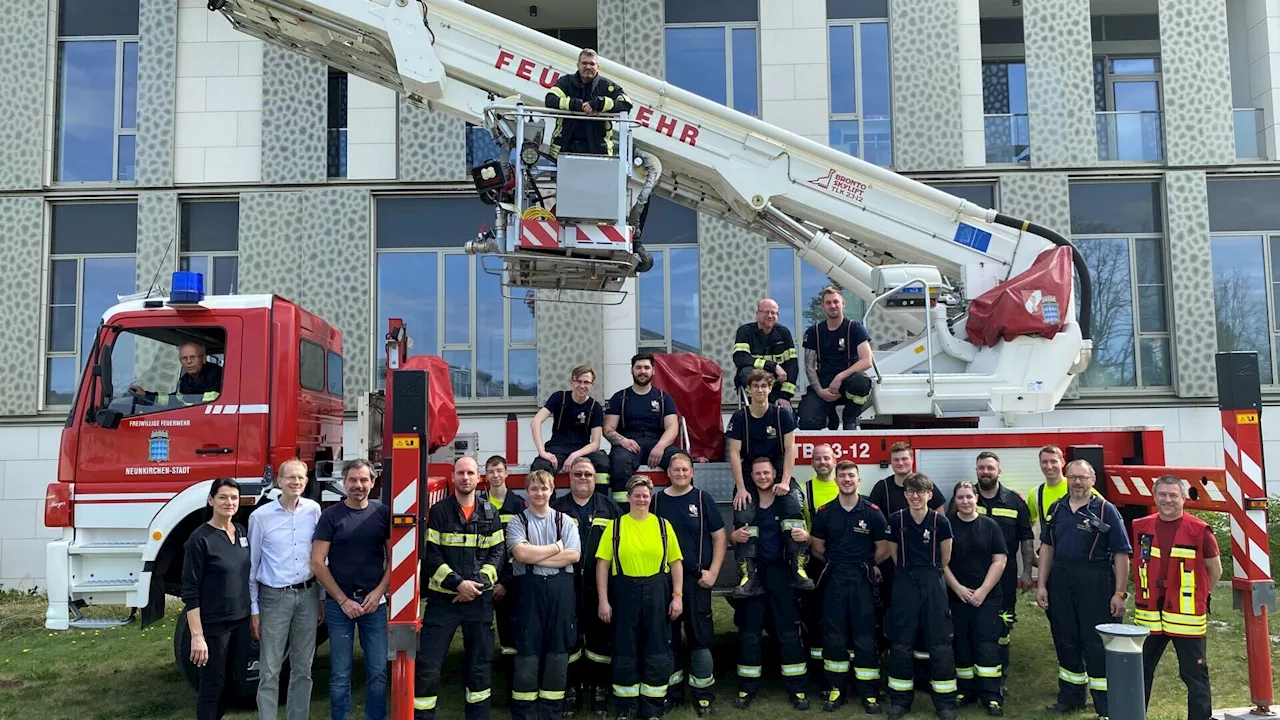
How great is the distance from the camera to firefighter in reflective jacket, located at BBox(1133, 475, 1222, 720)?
5.73m

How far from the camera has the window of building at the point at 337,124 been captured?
13.5 metres

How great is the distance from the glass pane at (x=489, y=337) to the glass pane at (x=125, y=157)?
5329 mm

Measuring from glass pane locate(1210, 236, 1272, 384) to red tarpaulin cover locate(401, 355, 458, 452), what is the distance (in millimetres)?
11957

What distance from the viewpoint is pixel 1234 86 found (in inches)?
567

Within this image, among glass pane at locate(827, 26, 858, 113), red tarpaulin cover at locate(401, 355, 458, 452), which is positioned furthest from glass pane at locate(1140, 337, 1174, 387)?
red tarpaulin cover at locate(401, 355, 458, 452)

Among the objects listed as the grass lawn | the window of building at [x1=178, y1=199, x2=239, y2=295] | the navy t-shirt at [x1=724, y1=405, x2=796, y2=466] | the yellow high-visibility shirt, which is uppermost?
the window of building at [x1=178, y1=199, x2=239, y2=295]

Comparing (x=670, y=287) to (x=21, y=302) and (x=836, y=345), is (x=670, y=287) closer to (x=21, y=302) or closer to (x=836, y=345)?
(x=836, y=345)

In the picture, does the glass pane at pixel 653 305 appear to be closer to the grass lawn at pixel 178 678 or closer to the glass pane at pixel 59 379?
the grass lawn at pixel 178 678

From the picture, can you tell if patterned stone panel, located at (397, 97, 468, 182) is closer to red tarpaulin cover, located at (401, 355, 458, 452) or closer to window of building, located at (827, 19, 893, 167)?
window of building, located at (827, 19, 893, 167)

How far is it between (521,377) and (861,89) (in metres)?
6.59

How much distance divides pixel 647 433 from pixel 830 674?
2.18 metres

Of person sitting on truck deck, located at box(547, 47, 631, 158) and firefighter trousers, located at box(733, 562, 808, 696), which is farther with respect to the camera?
person sitting on truck deck, located at box(547, 47, 631, 158)

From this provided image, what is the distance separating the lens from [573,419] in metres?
6.92

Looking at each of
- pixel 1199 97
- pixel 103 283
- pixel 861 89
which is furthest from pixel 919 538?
pixel 103 283
